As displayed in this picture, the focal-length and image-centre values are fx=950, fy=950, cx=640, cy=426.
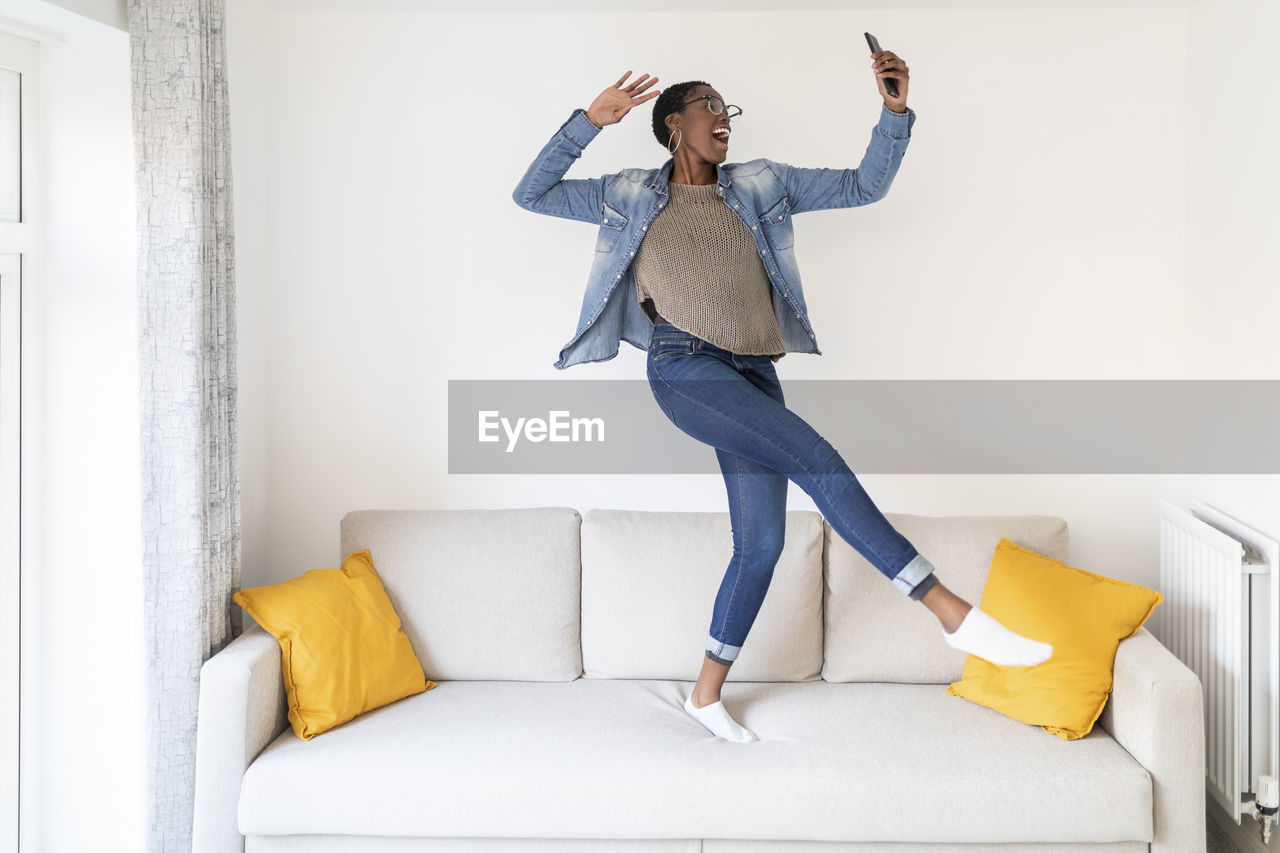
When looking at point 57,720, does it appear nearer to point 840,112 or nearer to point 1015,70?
point 840,112

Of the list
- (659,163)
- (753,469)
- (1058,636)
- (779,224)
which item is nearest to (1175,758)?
(1058,636)

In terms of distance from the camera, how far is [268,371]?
10.0 feet

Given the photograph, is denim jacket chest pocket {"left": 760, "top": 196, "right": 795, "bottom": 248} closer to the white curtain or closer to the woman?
the woman

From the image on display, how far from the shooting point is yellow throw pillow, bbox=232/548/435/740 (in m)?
2.33

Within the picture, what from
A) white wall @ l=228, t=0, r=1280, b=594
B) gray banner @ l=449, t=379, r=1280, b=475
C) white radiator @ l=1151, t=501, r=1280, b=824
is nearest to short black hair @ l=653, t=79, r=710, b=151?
white wall @ l=228, t=0, r=1280, b=594

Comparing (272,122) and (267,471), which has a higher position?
(272,122)

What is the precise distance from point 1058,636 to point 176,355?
2283 millimetres

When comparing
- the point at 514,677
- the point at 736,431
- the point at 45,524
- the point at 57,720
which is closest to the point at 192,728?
the point at 57,720

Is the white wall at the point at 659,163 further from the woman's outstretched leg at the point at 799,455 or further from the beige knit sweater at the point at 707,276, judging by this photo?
the woman's outstretched leg at the point at 799,455

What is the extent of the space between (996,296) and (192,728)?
2.59m

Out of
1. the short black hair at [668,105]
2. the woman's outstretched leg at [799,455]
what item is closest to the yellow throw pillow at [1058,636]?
the woman's outstretched leg at [799,455]

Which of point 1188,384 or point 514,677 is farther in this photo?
point 1188,384

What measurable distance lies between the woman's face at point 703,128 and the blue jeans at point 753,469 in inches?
17.9

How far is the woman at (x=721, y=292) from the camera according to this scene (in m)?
2.18
